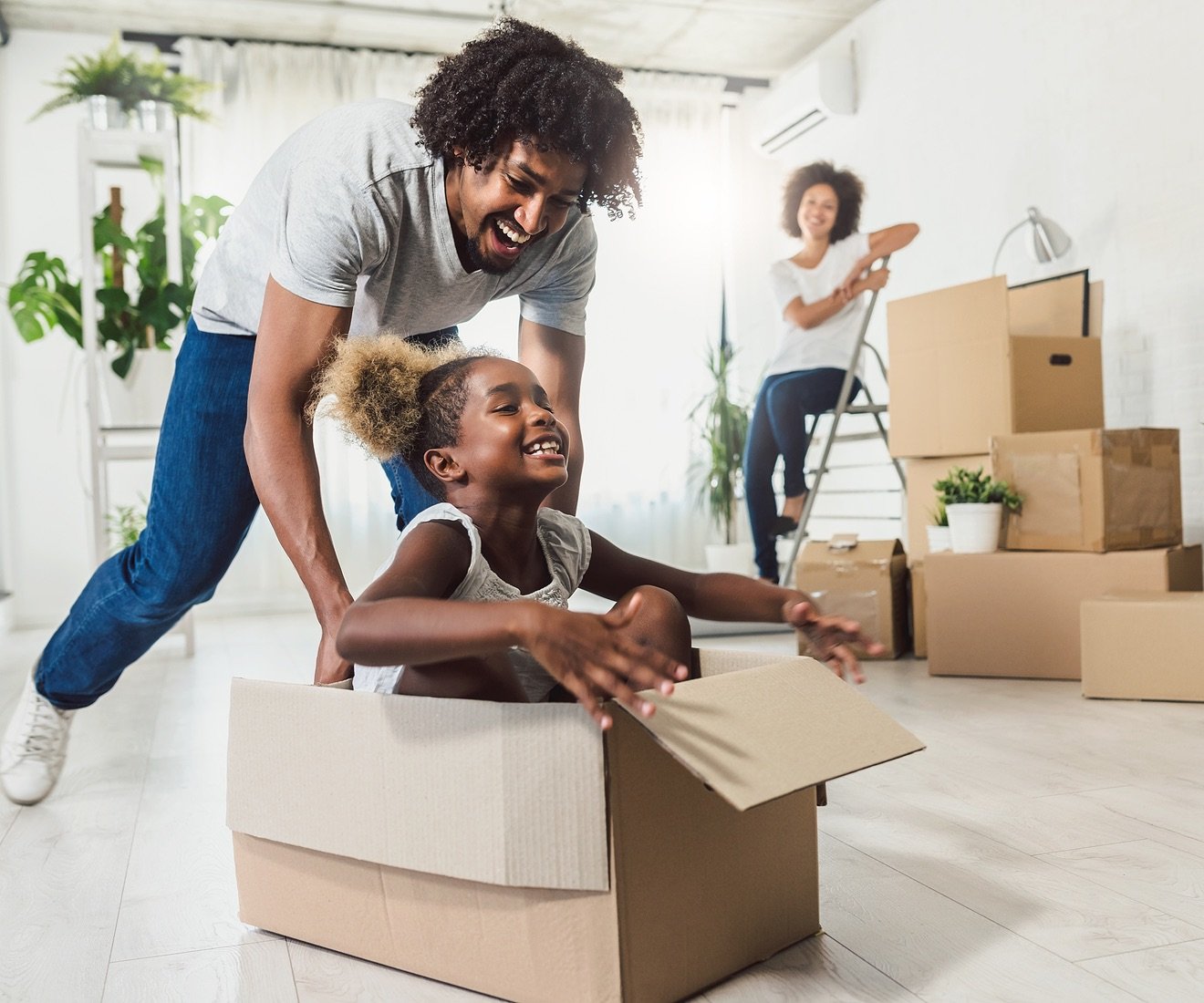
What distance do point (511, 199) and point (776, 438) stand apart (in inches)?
119

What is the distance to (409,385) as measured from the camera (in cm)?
115

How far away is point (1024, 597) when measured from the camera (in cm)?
248

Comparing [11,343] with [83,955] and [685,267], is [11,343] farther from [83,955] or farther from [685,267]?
[83,955]

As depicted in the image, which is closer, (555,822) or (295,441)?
(555,822)

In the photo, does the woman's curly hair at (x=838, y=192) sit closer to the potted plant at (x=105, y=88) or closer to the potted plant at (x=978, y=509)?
the potted plant at (x=978, y=509)

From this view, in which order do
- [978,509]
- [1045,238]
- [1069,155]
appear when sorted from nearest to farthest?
[978,509] → [1045,238] → [1069,155]

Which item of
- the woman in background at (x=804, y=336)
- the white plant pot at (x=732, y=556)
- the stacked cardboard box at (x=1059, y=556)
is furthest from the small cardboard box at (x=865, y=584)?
the white plant pot at (x=732, y=556)

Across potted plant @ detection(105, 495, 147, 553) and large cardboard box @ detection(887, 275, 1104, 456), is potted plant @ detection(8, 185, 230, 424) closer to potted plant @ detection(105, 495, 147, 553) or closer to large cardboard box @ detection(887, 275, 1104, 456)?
potted plant @ detection(105, 495, 147, 553)

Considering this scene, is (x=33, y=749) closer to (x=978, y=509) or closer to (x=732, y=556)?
(x=978, y=509)

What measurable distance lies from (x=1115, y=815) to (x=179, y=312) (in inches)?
109

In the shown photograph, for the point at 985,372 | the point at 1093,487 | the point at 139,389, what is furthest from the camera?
the point at 139,389

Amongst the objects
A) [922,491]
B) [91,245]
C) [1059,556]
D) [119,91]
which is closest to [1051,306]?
[922,491]

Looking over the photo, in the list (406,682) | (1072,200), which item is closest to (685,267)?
(1072,200)

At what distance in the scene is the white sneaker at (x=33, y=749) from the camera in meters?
1.60
